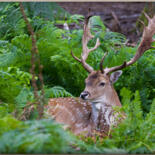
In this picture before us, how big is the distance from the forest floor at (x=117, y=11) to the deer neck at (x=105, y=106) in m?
5.57

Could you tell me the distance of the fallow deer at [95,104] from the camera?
500cm

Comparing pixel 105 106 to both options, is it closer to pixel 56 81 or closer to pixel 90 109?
pixel 90 109

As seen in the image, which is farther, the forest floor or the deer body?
the forest floor

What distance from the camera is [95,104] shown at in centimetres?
511

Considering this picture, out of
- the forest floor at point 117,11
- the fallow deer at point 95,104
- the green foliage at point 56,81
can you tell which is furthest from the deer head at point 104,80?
the forest floor at point 117,11

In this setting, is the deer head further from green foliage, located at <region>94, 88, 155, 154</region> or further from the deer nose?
green foliage, located at <region>94, 88, 155, 154</region>

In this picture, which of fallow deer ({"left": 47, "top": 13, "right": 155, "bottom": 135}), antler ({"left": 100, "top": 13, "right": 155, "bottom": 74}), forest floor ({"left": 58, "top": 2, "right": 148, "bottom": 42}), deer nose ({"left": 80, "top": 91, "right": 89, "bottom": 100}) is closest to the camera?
deer nose ({"left": 80, "top": 91, "right": 89, "bottom": 100})

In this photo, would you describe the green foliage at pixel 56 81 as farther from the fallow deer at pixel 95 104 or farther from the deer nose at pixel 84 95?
the deer nose at pixel 84 95

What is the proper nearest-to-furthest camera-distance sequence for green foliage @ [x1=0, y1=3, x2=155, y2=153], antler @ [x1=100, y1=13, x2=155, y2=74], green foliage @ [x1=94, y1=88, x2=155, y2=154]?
green foliage @ [x1=0, y1=3, x2=155, y2=153], green foliage @ [x1=94, y1=88, x2=155, y2=154], antler @ [x1=100, y1=13, x2=155, y2=74]

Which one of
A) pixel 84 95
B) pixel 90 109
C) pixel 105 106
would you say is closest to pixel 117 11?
pixel 90 109

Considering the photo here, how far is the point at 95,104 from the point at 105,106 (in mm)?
142

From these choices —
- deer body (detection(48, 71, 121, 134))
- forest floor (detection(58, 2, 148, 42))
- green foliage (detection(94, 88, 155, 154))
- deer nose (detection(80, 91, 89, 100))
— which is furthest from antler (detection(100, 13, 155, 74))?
forest floor (detection(58, 2, 148, 42))

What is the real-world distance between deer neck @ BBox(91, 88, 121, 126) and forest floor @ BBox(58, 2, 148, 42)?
5.57 meters

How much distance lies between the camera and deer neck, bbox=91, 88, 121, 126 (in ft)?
16.4
